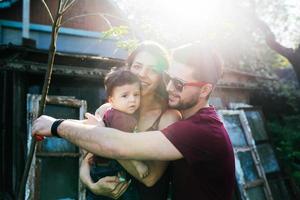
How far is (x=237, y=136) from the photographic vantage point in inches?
309

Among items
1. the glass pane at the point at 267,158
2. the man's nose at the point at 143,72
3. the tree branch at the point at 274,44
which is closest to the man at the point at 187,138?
the man's nose at the point at 143,72

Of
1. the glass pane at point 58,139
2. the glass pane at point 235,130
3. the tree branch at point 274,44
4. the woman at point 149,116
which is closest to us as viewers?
the woman at point 149,116

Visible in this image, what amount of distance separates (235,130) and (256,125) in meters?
1.12

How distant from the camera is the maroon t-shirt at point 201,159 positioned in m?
2.36

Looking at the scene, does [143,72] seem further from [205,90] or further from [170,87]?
[205,90]

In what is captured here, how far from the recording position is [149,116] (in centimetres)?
294

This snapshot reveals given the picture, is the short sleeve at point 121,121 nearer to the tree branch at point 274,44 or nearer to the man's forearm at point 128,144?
the man's forearm at point 128,144

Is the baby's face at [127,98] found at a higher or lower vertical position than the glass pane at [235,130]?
lower

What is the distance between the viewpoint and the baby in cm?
278

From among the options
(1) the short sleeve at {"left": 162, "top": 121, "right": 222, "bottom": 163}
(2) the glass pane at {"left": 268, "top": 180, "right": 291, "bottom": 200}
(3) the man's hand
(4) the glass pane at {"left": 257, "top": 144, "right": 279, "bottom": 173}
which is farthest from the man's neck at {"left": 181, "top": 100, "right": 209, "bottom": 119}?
(2) the glass pane at {"left": 268, "top": 180, "right": 291, "bottom": 200}

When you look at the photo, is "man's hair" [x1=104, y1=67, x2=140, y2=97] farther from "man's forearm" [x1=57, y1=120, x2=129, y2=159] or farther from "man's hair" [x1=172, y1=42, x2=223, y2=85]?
"man's forearm" [x1=57, y1=120, x2=129, y2=159]

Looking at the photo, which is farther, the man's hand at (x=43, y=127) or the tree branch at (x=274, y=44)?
the tree branch at (x=274, y=44)

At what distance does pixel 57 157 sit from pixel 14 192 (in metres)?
0.86

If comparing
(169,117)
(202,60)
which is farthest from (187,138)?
(202,60)
